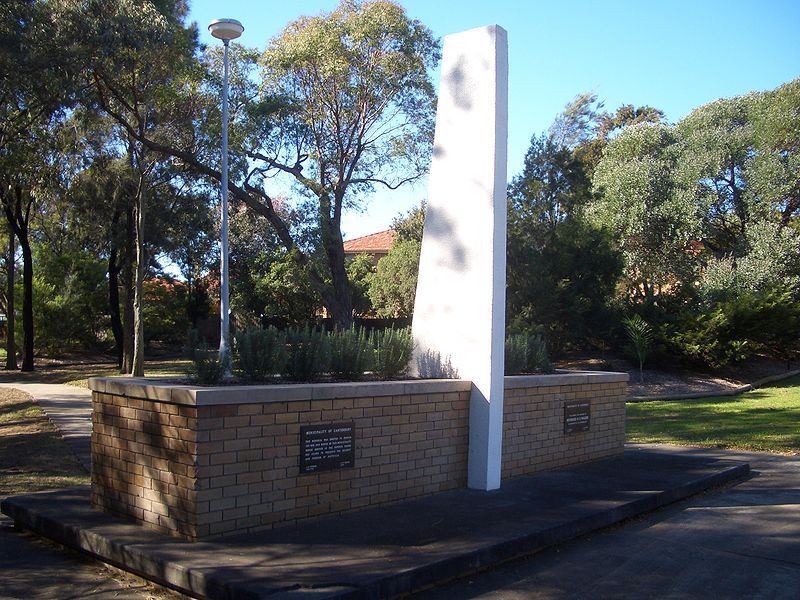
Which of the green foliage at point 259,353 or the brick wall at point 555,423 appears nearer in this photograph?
the green foliage at point 259,353

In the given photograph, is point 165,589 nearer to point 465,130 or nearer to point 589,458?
point 465,130

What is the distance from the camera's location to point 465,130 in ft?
27.0

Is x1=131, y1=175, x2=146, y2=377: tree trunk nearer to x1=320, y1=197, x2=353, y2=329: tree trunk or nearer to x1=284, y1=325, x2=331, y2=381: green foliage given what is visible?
x1=320, y1=197, x2=353, y2=329: tree trunk

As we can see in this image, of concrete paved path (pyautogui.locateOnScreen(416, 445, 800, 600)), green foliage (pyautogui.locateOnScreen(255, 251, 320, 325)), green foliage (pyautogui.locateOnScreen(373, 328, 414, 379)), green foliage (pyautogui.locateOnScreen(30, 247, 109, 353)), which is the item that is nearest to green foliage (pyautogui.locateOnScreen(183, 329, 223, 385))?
green foliage (pyautogui.locateOnScreen(373, 328, 414, 379))

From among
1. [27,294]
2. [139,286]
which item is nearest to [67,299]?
[27,294]

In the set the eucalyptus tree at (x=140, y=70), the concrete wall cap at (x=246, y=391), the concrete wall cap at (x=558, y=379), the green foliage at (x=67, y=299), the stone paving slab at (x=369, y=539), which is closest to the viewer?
the stone paving slab at (x=369, y=539)

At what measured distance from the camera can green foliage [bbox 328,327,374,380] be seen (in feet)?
24.6

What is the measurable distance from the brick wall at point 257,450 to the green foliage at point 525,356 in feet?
3.86

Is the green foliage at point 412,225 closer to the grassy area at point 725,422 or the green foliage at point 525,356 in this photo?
the grassy area at point 725,422

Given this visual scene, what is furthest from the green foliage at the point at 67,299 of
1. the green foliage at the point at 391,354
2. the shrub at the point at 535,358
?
the green foliage at the point at 391,354

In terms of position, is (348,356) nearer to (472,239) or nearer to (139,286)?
(472,239)

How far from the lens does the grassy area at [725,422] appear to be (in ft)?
42.0

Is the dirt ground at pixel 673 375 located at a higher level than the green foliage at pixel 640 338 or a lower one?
lower

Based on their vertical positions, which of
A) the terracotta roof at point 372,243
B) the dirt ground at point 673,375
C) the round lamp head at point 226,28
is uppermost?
the terracotta roof at point 372,243
